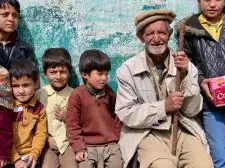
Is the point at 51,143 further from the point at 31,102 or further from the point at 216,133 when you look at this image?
the point at 216,133

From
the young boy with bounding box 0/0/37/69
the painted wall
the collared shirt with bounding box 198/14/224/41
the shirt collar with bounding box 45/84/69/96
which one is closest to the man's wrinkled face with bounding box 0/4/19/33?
the young boy with bounding box 0/0/37/69

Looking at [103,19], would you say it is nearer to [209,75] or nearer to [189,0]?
[189,0]

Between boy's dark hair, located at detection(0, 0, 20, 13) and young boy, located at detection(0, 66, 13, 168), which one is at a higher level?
boy's dark hair, located at detection(0, 0, 20, 13)

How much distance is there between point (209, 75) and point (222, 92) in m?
0.36

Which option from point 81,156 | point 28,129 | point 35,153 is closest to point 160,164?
point 81,156

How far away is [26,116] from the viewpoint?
4723mm

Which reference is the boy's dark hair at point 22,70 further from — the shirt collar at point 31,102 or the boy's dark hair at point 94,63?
the boy's dark hair at point 94,63

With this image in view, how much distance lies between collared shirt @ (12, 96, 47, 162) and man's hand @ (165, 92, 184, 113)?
1.22m

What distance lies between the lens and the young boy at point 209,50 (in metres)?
4.83

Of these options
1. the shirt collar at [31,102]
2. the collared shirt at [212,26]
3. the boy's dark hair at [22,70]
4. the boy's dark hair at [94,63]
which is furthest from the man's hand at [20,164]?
the collared shirt at [212,26]

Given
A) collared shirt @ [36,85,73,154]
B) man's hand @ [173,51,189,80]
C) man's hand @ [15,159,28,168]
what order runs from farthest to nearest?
collared shirt @ [36,85,73,154] → man's hand @ [15,159,28,168] → man's hand @ [173,51,189,80]

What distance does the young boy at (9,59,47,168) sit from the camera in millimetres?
4656

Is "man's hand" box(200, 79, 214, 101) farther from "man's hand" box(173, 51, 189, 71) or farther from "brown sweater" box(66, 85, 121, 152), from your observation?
"brown sweater" box(66, 85, 121, 152)

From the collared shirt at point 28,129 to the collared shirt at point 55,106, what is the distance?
139mm
